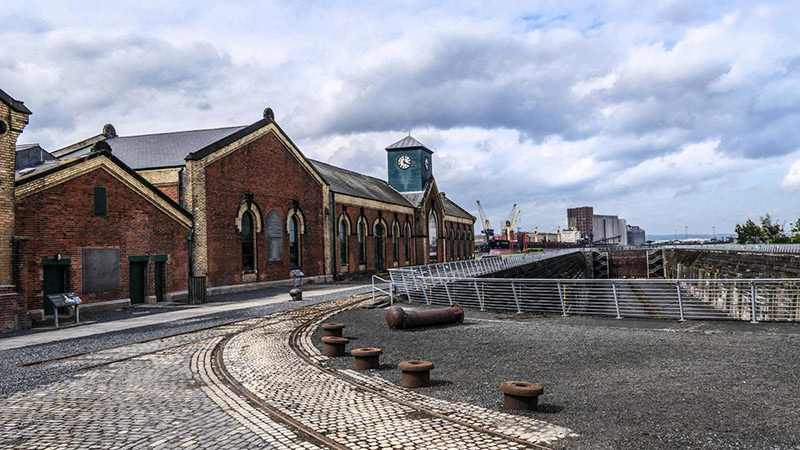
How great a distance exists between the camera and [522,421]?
21.1 ft

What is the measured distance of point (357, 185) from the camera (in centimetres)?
4612

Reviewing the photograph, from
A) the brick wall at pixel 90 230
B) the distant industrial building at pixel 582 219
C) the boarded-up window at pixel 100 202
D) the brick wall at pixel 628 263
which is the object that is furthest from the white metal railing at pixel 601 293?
the distant industrial building at pixel 582 219

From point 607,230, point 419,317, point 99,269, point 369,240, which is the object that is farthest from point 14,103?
point 607,230

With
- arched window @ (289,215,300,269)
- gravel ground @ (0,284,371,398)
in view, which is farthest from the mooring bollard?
arched window @ (289,215,300,269)

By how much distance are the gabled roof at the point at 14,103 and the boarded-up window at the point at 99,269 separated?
207 inches

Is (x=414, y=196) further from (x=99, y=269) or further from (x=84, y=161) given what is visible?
(x=84, y=161)

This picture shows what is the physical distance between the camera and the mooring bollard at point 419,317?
13690mm

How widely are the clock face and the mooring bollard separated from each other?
41.0 meters

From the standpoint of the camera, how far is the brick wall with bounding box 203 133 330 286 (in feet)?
87.6

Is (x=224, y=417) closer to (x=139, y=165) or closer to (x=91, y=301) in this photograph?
(x=91, y=301)

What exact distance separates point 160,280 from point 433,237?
116 ft

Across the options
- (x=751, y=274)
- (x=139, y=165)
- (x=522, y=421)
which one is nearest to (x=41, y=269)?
(x=139, y=165)

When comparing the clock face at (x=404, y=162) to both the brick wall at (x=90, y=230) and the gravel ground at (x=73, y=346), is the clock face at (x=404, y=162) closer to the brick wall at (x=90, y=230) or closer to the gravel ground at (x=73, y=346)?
the brick wall at (x=90, y=230)

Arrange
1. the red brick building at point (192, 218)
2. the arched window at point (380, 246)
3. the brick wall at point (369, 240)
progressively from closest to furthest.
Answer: the red brick building at point (192, 218)
the brick wall at point (369, 240)
the arched window at point (380, 246)
